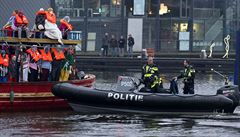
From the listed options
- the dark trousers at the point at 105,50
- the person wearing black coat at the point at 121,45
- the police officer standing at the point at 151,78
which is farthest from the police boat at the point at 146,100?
the dark trousers at the point at 105,50

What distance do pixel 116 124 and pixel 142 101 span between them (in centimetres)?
164

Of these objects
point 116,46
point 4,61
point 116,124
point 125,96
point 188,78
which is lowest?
point 116,124

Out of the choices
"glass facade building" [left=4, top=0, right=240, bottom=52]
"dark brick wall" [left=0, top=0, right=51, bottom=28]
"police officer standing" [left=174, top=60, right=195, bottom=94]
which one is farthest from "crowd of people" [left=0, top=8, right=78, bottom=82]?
"glass facade building" [left=4, top=0, right=240, bottom=52]

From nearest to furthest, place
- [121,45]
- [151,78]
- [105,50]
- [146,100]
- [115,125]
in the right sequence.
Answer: [115,125]
[146,100]
[151,78]
[121,45]
[105,50]

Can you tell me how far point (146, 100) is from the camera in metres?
22.5

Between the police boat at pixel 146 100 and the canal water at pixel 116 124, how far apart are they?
20 centimetres

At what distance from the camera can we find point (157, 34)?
52281mm

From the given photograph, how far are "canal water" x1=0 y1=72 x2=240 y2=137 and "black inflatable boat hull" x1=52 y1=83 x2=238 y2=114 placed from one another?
0.21 metres

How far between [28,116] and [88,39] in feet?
94.7

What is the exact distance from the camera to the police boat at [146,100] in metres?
22.5

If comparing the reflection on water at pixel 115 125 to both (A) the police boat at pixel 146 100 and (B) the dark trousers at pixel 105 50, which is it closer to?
(A) the police boat at pixel 146 100

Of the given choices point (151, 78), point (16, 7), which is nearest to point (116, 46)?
point (16, 7)

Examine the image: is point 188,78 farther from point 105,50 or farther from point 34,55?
point 105,50

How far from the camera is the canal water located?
19516 mm
